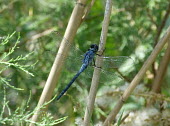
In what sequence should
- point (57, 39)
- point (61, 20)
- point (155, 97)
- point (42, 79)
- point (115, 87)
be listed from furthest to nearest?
point (61, 20) → point (42, 79) → point (115, 87) → point (57, 39) → point (155, 97)

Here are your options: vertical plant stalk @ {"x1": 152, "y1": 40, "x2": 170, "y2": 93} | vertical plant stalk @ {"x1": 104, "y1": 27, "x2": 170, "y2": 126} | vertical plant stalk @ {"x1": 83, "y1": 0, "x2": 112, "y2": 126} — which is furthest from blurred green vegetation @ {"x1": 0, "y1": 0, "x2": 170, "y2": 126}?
vertical plant stalk @ {"x1": 83, "y1": 0, "x2": 112, "y2": 126}

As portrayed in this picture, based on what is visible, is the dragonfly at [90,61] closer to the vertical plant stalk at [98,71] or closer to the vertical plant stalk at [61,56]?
the vertical plant stalk at [61,56]

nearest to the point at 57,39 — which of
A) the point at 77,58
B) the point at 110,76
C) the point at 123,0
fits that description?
the point at 77,58

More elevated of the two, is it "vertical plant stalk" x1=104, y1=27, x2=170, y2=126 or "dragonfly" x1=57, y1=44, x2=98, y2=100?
"dragonfly" x1=57, y1=44, x2=98, y2=100

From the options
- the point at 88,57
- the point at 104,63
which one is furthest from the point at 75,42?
the point at 104,63

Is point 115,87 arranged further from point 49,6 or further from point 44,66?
point 49,6

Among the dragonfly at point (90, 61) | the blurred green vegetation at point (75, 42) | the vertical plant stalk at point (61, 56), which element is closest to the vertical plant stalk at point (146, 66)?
the dragonfly at point (90, 61)

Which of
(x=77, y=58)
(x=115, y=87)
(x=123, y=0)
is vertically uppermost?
(x=123, y=0)

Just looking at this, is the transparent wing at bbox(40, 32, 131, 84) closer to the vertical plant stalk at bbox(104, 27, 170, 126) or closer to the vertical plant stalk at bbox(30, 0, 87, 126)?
the vertical plant stalk at bbox(30, 0, 87, 126)

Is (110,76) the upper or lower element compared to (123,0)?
lower
